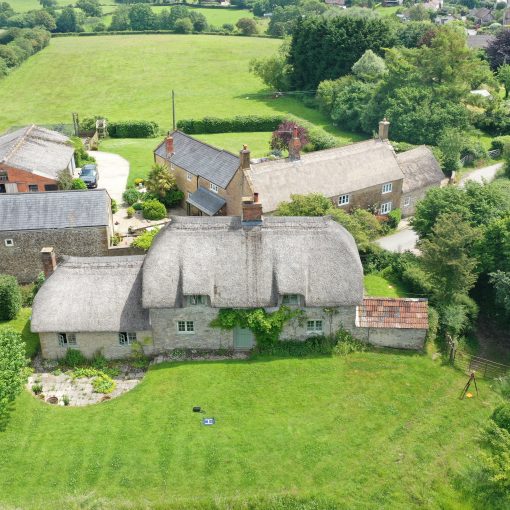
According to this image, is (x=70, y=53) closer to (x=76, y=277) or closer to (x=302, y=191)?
(x=302, y=191)

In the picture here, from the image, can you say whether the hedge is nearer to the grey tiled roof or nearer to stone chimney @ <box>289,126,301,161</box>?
the grey tiled roof

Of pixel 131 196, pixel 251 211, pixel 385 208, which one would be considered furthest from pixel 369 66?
pixel 251 211

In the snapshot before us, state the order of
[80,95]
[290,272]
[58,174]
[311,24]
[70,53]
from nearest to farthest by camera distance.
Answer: [290,272]
[58,174]
[311,24]
[80,95]
[70,53]

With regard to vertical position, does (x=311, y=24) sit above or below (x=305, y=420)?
above

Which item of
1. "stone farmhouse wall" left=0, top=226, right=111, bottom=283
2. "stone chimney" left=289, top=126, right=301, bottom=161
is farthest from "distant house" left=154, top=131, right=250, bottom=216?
"stone farmhouse wall" left=0, top=226, right=111, bottom=283

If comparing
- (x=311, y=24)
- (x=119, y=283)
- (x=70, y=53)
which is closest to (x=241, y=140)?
(x=311, y=24)

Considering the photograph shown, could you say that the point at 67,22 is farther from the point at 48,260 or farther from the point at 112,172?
the point at 48,260
